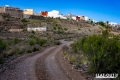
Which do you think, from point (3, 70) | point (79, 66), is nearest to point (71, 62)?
point (79, 66)

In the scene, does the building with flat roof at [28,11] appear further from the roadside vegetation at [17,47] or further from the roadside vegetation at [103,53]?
the roadside vegetation at [103,53]

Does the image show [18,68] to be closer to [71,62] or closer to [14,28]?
[71,62]

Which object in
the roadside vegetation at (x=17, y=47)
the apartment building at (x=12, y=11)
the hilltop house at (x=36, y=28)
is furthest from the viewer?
the apartment building at (x=12, y=11)

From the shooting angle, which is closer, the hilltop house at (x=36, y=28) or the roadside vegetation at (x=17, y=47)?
the roadside vegetation at (x=17, y=47)

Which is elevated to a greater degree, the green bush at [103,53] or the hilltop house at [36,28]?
the green bush at [103,53]

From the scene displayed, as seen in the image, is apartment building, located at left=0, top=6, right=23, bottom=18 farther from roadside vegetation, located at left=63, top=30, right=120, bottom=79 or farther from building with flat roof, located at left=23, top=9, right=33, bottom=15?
roadside vegetation, located at left=63, top=30, right=120, bottom=79

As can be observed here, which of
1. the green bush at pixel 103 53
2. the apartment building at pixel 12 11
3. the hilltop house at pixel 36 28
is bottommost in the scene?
the hilltop house at pixel 36 28

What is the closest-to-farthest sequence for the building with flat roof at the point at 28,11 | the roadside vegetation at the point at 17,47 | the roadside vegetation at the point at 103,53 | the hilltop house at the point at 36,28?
the roadside vegetation at the point at 103,53 < the roadside vegetation at the point at 17,47 < the hilltop house at the point at 36,28 < the building with flat roof at the point at 28,11

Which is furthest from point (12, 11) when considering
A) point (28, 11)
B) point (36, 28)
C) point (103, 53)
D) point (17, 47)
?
point (103, 53)

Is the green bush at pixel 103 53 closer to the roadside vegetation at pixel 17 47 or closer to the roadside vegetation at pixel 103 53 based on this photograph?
the roadside vegetation at pixel 103 53


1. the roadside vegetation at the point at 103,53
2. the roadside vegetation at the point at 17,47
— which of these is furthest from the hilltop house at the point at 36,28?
the roadside vegetation at the point at 103,53

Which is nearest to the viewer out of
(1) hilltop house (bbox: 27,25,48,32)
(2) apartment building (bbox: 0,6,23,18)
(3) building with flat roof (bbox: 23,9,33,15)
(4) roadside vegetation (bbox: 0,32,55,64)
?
(4) roadside vegetation (bbox: 0,32,55,64)

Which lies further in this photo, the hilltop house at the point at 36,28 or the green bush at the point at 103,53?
the hilltop house at the point at 36,28

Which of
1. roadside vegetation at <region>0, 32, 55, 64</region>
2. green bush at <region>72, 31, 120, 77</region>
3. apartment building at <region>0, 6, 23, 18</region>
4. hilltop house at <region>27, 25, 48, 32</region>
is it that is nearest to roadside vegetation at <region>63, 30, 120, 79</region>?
green bush at <region>72, 31, 120, 77</region>
